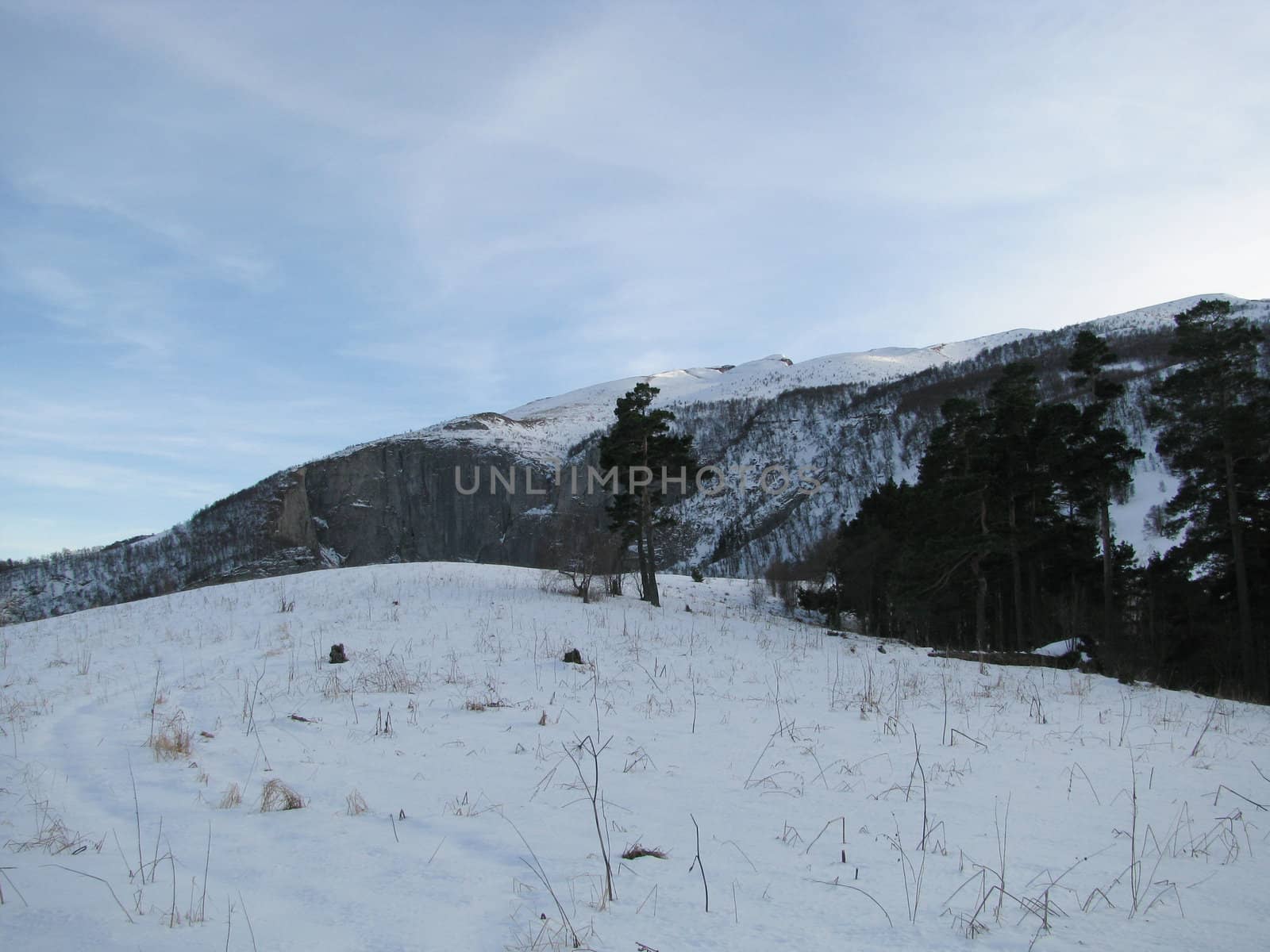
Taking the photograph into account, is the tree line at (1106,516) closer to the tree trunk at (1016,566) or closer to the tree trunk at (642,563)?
the tree trunk at (1016,566)

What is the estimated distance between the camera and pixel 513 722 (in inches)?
233

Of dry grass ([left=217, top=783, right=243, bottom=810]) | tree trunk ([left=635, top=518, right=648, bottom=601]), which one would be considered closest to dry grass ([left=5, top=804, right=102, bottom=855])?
dry grass ([left=217, top=783, right=243, bottom=810])

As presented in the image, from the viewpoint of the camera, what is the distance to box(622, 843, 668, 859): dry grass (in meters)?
3.13

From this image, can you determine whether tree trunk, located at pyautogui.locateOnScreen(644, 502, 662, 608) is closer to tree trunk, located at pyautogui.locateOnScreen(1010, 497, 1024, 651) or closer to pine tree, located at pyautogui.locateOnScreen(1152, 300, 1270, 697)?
tree trunk, located at pyautogui.locateOnScreen(1010, 497, 1024, 651)

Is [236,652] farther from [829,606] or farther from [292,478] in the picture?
[292,478]

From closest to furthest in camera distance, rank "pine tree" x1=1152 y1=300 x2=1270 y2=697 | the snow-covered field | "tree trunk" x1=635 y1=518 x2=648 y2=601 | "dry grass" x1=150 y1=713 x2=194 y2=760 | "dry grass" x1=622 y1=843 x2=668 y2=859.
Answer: the snow-covered field, "dry grass" x1=622 y1=843 x2=668 y2=859, "dry grass" x1=150 y1=713 x2=194 y2=760, "pine tree" x1=1152 y1=300 x2=1270 y2=697, "tree trunk" x1=635 y1=518 x2=648 y2=601

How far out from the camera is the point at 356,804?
374 centimetres

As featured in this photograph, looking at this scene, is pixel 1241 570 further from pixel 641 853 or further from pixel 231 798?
pixel 231 798

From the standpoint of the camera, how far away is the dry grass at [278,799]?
3.79 metres

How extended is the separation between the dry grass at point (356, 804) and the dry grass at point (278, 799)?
0.26 meters

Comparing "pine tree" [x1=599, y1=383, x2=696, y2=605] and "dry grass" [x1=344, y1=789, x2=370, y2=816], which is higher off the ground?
"pine tree" [x1=599, y1=383, x2=696, y2=605]

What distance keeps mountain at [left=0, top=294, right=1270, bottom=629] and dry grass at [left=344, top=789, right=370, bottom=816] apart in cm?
10601

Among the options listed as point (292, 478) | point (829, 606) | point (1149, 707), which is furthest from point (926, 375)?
point (1149, 707)

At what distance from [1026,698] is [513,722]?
5946 millimetres
